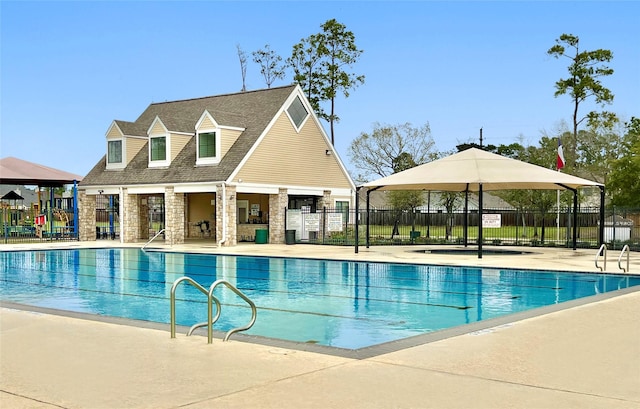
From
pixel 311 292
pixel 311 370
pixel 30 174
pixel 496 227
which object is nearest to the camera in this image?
pixel 311 370

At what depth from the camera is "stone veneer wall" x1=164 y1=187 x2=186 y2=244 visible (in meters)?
33.2

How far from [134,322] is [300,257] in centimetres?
1490

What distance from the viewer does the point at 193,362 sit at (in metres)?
7.69

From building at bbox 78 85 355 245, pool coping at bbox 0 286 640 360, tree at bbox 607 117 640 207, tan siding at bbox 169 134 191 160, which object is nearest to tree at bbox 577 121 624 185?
tree at bbox 607 117 640 207

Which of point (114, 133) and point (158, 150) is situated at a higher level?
point (114, 133)

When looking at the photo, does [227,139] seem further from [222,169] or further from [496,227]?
[496,227]

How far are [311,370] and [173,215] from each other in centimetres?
2695

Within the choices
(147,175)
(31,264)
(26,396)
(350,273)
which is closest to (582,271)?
(350,273)

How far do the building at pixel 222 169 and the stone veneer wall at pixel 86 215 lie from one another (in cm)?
5

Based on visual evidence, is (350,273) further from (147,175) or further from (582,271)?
(147,175)

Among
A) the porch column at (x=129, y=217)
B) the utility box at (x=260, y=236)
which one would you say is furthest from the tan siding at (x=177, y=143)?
the utility box at (x=260, y=236)

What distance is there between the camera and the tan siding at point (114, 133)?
37.2m

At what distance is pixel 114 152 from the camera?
37562 millimetres

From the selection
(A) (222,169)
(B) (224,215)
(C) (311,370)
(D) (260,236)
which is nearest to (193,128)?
(A) (222,169)
